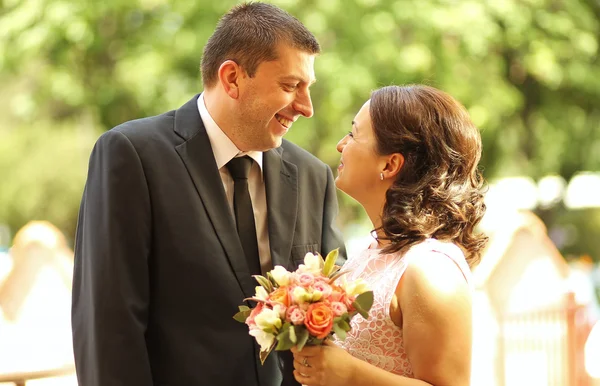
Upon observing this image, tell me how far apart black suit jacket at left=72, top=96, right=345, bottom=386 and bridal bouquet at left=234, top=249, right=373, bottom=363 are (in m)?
0.45

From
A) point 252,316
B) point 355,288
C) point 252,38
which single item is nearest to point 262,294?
point 252,316

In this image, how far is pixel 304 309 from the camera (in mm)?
2332

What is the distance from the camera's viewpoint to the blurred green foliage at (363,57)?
773cm

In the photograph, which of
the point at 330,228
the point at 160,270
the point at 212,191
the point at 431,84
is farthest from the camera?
the point at 431,84

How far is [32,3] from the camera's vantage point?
7812 mm

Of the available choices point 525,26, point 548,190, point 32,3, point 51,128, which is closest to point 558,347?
point 525,26

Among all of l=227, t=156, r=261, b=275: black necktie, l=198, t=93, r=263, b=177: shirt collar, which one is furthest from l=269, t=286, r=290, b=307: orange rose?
l=198, t=93, r=263, b=177: shirt collar

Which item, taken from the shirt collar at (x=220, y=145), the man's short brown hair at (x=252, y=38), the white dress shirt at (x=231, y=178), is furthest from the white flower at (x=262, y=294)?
the man's short brown hair at (x=252, y=38)

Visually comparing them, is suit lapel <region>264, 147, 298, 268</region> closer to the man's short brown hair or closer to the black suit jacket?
the black suit jacket

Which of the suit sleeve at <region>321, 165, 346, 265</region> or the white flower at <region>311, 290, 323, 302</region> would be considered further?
the suit sleeve at <region>321, 165, 346, 265</region>

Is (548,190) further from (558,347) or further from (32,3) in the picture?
(32,3)

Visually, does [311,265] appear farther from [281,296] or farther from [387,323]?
[387,323]

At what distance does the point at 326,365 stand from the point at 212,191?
0.86 m

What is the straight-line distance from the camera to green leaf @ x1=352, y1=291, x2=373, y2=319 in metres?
2.38
